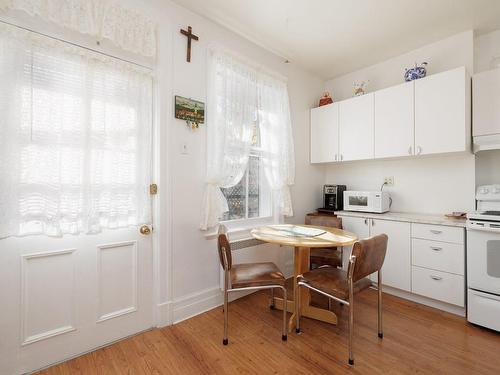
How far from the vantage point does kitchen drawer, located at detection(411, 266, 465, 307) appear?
2.29 metres

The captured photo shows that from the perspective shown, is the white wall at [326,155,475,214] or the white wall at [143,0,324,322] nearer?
the white wall at [143,0,324,322]

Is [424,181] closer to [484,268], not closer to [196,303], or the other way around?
[484,268]

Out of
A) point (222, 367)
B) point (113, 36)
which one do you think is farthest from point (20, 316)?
point (113, 36)

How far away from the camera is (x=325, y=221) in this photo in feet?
9.86

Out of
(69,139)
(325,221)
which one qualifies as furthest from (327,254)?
(69,139)

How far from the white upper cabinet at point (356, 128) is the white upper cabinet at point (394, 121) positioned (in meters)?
0.08

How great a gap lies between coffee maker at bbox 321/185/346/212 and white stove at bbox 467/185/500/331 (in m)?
1.42

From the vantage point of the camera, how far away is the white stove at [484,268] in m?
2.03

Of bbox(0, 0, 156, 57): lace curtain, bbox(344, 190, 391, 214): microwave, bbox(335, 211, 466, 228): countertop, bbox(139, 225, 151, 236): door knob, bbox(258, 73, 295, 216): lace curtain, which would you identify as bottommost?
bbox(139, 225, 151, 236): door knob

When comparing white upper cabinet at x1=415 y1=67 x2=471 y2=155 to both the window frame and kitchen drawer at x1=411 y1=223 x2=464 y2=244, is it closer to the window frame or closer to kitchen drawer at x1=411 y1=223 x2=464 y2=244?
kitchen drawer at x1=411 y1=223 x2=464 y2=244

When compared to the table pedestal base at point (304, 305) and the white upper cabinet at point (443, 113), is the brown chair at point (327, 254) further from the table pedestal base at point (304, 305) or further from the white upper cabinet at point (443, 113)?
the white upper cabinet at point (443, 113)

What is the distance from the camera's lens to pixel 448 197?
9.02 ft

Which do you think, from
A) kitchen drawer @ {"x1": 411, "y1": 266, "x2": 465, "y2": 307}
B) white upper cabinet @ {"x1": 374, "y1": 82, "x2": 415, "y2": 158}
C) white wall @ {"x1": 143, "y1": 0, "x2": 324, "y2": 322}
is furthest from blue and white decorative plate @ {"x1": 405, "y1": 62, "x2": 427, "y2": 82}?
kitchen drawer @ {"x1": 411, "y1": 266, "x2": 465, "y2": 307}

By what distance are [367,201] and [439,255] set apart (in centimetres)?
87
